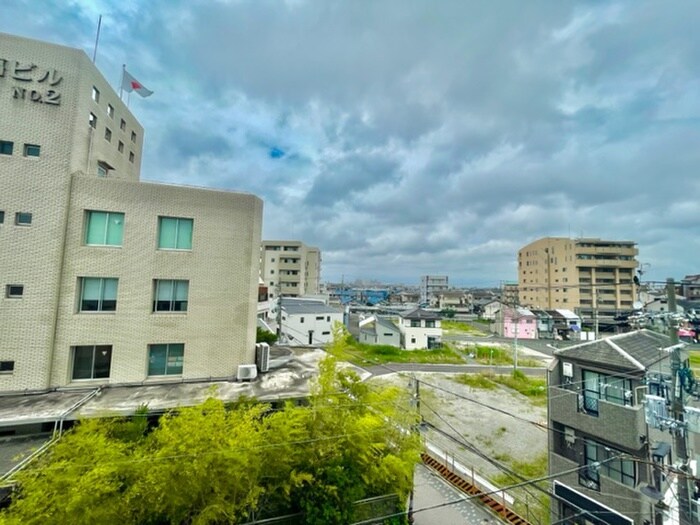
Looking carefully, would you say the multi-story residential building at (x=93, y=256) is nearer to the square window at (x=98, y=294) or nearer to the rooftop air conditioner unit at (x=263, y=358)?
the square window at (x=98, y=294)

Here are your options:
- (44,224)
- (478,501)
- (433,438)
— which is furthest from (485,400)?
(44,224)

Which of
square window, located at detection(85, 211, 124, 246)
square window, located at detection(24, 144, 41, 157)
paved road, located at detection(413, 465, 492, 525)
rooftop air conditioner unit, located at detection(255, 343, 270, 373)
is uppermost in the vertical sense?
square window, located at detection(24, 144, 41, 157)

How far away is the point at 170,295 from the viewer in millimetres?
11570

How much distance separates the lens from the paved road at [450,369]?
2922 cm

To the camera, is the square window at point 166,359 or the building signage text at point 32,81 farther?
the square window at point 166,359

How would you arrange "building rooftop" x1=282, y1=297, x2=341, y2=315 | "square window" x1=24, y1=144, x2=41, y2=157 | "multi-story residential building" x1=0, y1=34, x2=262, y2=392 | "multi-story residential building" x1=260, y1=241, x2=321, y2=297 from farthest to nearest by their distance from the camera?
"multi-story residential building" x1=260, y1=241, x2=321, y2=297 < "building rooftop" x1=282, y1=297, x2=341, y2=315 < "square window" x1=24, y1=144, x2=41, y2=157 < "multi-story residential building" x1=0, y1=34, x2=262, y2=392

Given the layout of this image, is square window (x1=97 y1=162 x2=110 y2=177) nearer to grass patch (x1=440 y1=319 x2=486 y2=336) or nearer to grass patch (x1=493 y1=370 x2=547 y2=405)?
grass patch (x1=493 y1=370 x2=547 y2=405)

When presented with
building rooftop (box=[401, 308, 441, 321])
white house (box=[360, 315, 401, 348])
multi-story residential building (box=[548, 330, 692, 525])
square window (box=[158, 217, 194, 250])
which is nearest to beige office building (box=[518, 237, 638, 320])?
building rooftop (box=[401, 308, 441, 321])

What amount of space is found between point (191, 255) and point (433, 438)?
47.0 feet

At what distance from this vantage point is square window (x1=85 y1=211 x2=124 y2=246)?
10852 millimetres

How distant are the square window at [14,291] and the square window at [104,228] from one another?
221cm

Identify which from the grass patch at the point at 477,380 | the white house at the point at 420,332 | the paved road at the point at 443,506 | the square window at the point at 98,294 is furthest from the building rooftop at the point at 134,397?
the white house at the point at 420,332

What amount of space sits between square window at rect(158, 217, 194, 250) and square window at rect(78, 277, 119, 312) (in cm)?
201

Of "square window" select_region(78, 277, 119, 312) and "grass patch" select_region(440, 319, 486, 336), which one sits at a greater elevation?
"square window" select_region(78, 277, 119, 312)
